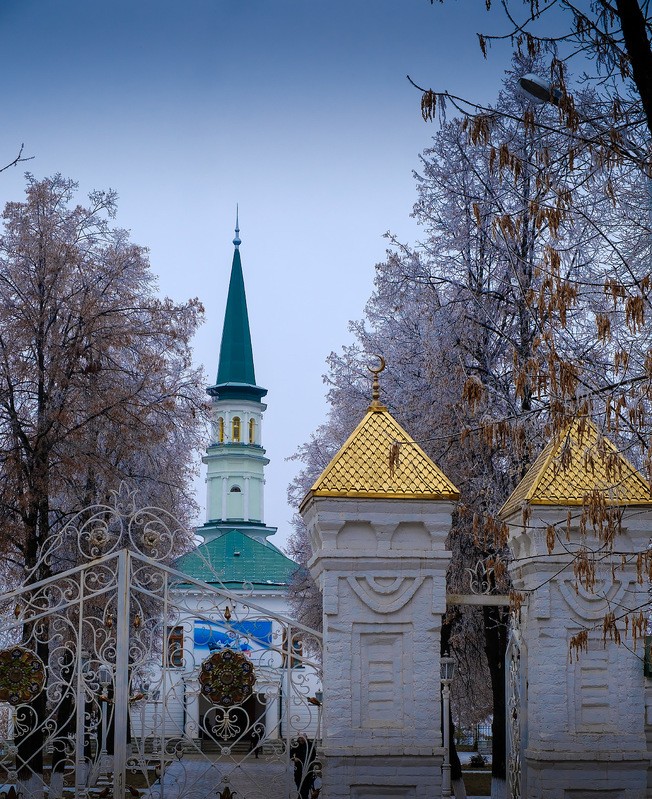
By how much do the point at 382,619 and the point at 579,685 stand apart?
1.58 m

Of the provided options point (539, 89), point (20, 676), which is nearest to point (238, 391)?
point (20, 676)

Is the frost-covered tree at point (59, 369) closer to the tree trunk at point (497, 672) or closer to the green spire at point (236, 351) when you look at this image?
the tree trunk at point (497, 672)

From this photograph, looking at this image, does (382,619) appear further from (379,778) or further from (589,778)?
(589,778)

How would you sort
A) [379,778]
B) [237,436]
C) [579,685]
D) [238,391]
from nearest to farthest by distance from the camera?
[379,778] < [579,685] < [238,391] < [237,436]

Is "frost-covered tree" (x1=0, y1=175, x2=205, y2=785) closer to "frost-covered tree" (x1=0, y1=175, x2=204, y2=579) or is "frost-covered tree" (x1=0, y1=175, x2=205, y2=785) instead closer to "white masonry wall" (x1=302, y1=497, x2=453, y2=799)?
"frost-covered tree" (x1=0, y1=175, x2=204, y2=579)

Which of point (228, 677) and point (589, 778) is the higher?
point (228, 677)

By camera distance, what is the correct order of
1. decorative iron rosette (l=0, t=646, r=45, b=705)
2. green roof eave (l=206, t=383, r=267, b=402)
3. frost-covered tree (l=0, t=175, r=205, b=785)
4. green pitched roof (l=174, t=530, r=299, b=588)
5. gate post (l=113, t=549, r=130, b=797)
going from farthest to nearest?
1. green roof eave (l=206, t=383, r=267, b=402)
2. green pitched roof (l=174, t=530, r=299, b=588)
3. frost-covered tree (l=0, t=175, r=205, b=785)
4. decorative iron rosette (l=0, t=646, r=45, b=705)
5. gate post (l=113, t=549, r=130, b=797)

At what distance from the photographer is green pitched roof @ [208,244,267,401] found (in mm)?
58531

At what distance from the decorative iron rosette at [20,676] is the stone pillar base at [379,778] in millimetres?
2491

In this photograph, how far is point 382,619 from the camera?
8812 millimetres

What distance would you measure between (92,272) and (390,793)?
10979 millimetres

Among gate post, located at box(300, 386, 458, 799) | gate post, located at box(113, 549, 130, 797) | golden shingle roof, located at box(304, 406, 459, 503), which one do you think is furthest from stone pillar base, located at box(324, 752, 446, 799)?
golden shingle roof, located at box(304, 406, 459, 503)

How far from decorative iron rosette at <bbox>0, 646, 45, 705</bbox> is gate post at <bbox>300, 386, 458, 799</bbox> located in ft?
7.88

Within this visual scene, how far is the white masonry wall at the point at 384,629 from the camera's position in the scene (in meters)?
8.62
